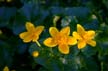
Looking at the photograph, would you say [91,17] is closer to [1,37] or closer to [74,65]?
[74,65]

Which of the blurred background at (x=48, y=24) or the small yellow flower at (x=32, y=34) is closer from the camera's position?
the small yellow flower at (x=32, y=34)

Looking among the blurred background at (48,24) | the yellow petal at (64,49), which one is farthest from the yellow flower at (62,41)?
the blurred background at (48,24)

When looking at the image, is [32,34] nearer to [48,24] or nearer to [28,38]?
[28,38]

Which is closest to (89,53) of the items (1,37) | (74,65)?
(74,65)

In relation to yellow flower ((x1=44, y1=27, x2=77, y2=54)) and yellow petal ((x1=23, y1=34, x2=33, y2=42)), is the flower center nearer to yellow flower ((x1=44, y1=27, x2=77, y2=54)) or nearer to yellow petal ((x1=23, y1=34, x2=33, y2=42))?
yellow flower ((x1=44, y1=27, x2=77, y2=54))

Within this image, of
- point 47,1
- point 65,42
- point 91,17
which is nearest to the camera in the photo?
point 65,42

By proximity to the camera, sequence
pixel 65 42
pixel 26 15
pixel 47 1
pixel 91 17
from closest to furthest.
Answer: pixel 65 42 < pixel 91 17 < pixel 26 15 < pixel 47 1

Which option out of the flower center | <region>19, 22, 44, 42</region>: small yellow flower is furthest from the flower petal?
A: the flower center

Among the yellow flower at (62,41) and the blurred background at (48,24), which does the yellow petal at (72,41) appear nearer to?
the yellow flower at (62,41)
